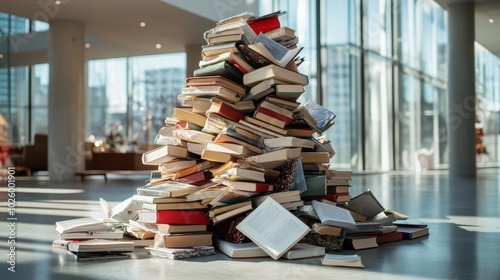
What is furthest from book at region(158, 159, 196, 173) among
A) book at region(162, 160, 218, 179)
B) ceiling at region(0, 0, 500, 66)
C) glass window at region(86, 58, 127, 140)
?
glass window at region(86, 58, 127, 140)

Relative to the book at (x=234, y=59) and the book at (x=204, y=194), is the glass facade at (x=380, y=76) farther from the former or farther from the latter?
the book at (x=204, y=194)

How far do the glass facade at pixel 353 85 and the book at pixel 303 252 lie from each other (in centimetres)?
1292

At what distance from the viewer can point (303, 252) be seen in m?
3.65

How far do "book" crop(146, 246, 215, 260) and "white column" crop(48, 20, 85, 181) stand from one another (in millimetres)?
10879

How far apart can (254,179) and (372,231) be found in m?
0.88

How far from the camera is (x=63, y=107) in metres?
14.2

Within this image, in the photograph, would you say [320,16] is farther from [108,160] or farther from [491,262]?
[491,262]

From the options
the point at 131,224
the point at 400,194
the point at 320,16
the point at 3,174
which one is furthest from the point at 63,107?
the point at 131,224

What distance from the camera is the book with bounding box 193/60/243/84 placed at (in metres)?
4.19

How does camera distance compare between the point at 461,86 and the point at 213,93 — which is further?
the point at 461,86

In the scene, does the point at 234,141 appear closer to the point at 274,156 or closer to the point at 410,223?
the point at 274,156

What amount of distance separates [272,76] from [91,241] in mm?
1428

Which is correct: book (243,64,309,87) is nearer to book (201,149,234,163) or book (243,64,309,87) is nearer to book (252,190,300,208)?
book (201,149,234,163)

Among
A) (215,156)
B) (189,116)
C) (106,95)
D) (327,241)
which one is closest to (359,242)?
(327,241)
